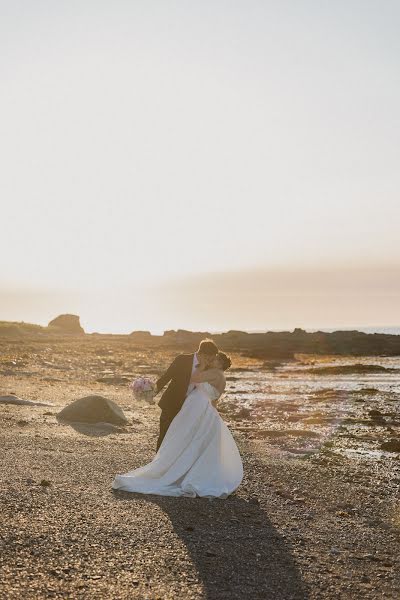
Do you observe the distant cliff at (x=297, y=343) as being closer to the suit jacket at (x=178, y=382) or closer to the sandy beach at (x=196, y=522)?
the sandy beach at (x=196, y=522)

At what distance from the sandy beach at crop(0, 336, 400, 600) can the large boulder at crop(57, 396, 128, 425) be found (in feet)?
1.95

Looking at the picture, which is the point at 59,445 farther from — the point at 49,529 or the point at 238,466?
the point at 49,529

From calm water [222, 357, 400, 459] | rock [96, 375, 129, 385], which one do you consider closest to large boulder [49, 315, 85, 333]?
calm water [222, 357, 400, 459]

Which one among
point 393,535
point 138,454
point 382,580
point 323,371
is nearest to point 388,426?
point 138,454

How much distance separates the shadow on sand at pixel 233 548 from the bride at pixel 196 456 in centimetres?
33

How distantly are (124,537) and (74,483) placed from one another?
355 cm

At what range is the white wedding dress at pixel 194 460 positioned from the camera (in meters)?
12.8

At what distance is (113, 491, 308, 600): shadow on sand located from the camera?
26.7 feet

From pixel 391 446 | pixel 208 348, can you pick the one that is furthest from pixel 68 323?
pixel 208 348

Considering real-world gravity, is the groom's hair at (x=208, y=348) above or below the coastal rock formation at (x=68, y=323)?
below

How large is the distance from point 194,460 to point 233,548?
376 cm

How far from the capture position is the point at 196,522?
35.6 ft

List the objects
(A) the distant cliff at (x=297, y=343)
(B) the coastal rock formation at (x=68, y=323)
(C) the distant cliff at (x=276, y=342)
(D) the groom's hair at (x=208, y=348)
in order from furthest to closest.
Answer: (B) the coastal rock formation at (x=68, y=323), (A) the distant cliff at (x=297, y=343), (C) the distant cliff at (x=276, y=342), (D) the groom's hair at (x=208, y=348)

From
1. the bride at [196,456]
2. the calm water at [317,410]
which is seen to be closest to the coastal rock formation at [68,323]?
the calm water at [317,410]
